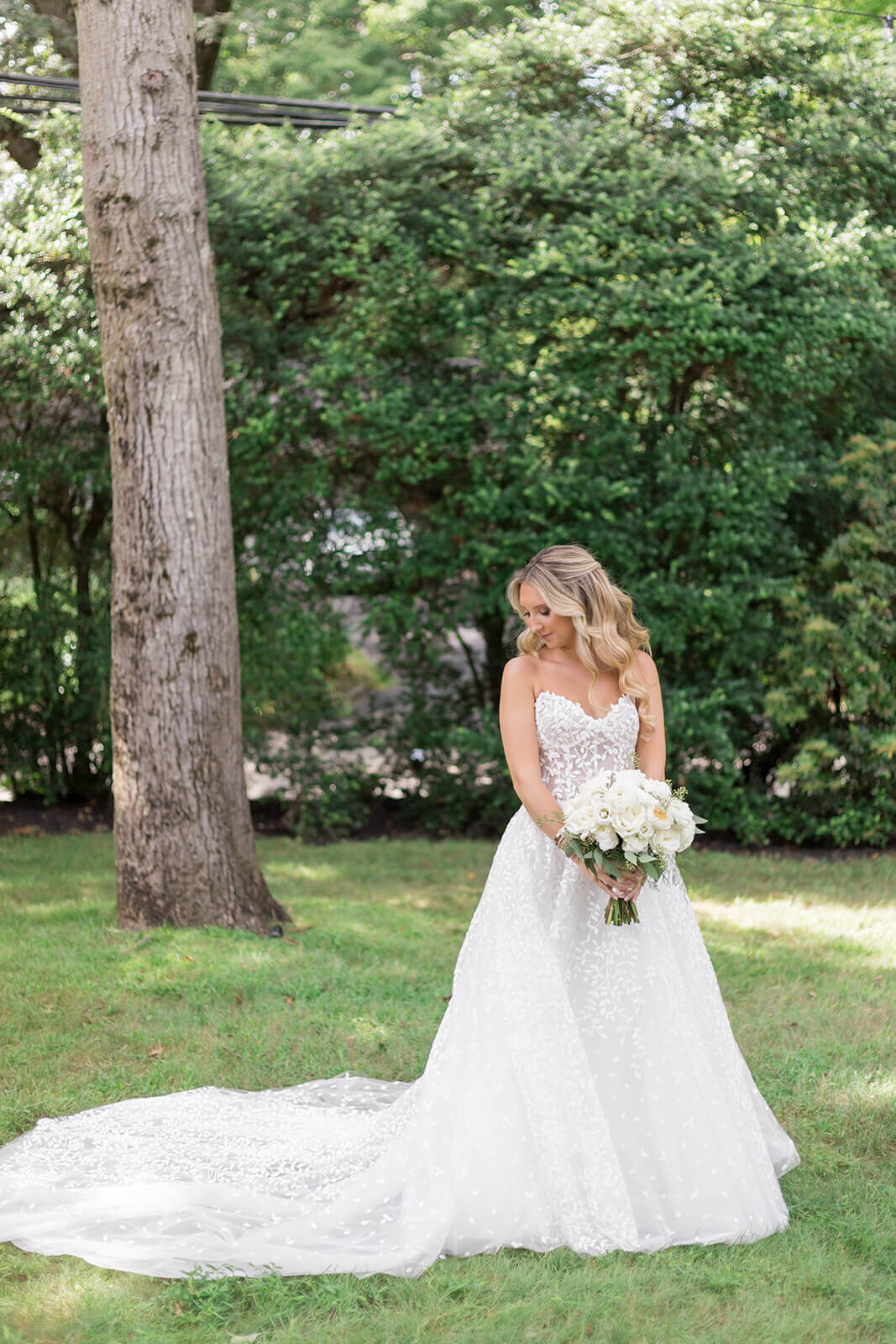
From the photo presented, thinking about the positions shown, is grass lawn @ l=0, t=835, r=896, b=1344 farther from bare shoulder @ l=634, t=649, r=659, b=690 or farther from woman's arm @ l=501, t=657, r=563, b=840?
bare shoulder @ l=634, t=649, r=659, b=690

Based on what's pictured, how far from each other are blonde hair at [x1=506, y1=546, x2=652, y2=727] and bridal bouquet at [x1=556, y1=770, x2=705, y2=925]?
0.44 m

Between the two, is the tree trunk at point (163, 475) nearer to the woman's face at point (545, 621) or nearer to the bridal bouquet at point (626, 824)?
the woman's face at point (545, 621)

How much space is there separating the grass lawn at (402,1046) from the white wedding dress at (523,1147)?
0.10 meters

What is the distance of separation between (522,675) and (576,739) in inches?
10.9

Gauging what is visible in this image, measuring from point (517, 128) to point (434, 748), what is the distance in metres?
4.56

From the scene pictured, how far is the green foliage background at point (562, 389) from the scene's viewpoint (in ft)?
26.7

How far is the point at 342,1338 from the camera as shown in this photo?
3.11 meters

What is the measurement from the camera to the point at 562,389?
818cm

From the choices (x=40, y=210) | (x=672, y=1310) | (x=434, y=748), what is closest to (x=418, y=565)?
(x=434, y=748)

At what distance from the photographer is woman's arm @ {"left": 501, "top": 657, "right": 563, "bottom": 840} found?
12.7ft

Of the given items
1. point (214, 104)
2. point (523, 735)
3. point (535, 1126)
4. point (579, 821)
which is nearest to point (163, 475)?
point (523, 735)

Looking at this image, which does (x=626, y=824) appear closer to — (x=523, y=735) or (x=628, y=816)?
(x=628, y=816)

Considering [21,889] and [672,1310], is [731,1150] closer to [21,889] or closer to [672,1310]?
[672,1310]

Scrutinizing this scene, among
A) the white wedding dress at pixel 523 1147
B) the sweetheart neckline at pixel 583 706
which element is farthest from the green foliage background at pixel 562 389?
the white wedding dress at pixel 523 1147
